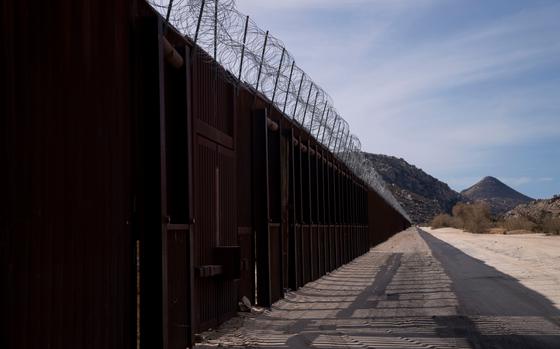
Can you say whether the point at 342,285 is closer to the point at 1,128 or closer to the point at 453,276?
the point at 453,276

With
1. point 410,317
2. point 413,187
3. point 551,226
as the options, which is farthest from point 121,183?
point 413,187

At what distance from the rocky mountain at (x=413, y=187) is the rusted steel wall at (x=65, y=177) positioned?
145 metres

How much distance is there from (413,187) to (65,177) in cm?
18277

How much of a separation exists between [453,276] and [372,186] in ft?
84.1

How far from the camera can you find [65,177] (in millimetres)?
5082

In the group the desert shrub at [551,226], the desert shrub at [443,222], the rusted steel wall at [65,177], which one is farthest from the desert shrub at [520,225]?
A: the rusted steel wall at [65,177]

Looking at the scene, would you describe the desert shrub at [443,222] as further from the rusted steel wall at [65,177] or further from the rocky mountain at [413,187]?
the rusted steel wall at [65,177]

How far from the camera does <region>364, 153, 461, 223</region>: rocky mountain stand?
161875 mm

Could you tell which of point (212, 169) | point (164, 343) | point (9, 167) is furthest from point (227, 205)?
point (9, 167)

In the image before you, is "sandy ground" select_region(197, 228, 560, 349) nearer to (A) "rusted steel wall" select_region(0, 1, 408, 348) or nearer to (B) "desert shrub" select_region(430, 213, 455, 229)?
(A) "rusted steel wall" select_region(0, 1, 408, 348)

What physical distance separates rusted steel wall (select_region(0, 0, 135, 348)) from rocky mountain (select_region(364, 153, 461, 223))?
14451 centimetres

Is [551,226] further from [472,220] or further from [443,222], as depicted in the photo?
[443,222]

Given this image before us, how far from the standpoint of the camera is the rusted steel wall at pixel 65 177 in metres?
4.46

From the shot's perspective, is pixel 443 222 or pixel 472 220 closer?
pixel 472 220
